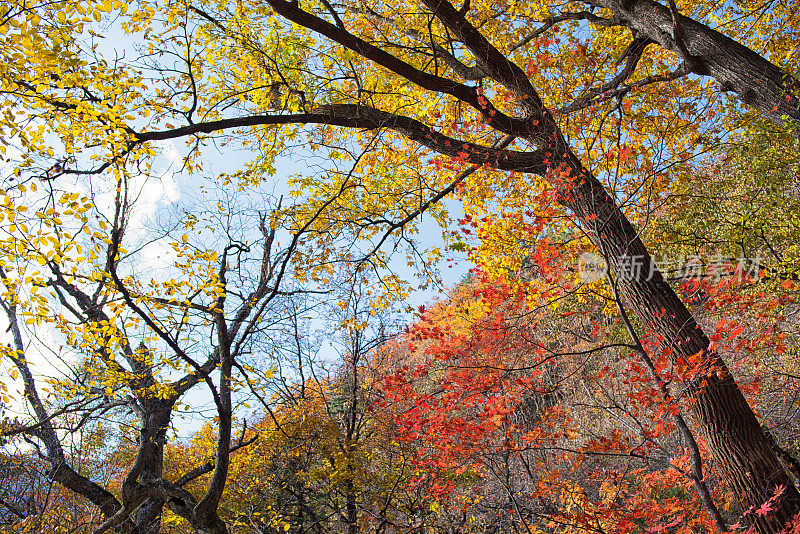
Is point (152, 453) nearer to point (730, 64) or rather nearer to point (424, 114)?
point (424, 114)

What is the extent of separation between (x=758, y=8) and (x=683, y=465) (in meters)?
6.12

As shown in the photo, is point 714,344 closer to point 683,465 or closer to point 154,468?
point 683,465

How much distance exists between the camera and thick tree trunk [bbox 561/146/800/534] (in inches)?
121

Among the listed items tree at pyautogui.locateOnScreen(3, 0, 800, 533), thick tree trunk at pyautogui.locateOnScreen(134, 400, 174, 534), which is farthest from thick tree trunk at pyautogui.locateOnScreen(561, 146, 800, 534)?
thick tree trunk at pyautogui.locateOnScreen(134, 400, 174, 534)

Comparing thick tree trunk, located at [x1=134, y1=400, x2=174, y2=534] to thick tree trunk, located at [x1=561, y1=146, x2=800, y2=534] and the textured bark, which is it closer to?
thick tree trunk, located at [x1=561, y1=146, x2=800, y2=534]

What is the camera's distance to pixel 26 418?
17.8 feet

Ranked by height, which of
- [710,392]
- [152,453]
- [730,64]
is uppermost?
[730,64]

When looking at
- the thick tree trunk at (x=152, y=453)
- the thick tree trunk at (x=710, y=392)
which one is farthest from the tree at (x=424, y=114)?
the thick tree trunk at (x=152, y=453)

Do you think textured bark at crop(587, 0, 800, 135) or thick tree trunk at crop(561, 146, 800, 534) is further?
textured bark at crop(587, 0, 800, 135)

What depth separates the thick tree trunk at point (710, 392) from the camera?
121 inches

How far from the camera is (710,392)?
129 inches

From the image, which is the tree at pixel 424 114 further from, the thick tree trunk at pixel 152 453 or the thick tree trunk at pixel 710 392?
the thick tree trunk at pixel 152 453

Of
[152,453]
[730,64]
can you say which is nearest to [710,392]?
[730,64]

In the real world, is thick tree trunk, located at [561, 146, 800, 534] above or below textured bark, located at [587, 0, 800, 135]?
below
